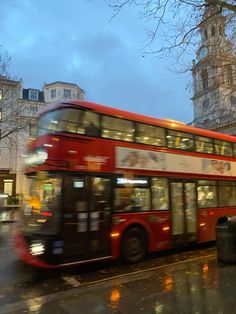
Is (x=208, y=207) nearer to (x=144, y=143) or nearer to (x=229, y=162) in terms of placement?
(x=229, y=162)

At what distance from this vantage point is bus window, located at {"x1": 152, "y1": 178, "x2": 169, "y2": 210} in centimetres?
1050

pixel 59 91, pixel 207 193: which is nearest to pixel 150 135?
pixel 207 193

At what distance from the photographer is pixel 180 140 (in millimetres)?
11633

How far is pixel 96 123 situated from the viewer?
370 inches

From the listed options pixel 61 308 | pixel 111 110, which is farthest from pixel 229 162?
pixel 61 308

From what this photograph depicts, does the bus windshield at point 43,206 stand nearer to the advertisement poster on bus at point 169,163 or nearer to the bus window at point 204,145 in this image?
the advertisement poster on bus at point 169,163

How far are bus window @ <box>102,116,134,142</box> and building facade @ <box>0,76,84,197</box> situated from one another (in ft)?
28.2

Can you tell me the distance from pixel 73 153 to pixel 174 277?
370cm

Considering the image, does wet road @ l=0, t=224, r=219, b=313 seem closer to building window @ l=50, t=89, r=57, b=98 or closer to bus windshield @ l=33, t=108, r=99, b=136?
bus windshield @ l=33, t=108, r=99, b=136

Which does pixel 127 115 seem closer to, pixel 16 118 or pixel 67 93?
pixel 16 118

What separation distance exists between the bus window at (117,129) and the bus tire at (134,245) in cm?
258

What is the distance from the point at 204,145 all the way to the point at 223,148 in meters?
1.24

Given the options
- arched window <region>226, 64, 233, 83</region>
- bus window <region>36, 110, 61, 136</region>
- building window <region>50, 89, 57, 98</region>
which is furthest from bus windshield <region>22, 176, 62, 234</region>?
building window <region>50, 89, 57, 98</region>

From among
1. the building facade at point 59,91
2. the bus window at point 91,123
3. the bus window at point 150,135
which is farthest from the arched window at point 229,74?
the building facade at point 59,91
